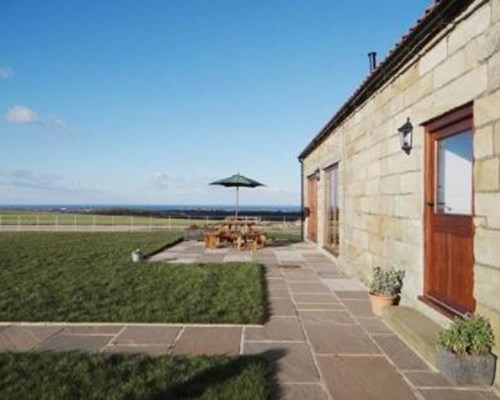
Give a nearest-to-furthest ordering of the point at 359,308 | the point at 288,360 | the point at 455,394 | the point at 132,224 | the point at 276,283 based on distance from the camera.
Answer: the point at 455,394 → the point at 288,360 → the point at 359,308 → the point at 276,283 → the point at 132,224

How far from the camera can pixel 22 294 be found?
297 inches

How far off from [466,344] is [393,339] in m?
1.38

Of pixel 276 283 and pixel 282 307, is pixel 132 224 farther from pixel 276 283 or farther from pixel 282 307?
pixel 282 307

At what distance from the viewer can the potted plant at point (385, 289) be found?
6.34m

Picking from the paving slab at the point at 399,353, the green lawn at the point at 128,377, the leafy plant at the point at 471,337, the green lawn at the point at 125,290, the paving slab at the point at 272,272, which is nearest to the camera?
the green lawn at the point at 128,377

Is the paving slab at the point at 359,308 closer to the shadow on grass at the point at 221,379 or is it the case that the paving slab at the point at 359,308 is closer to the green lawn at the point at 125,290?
the green lawn at the point at 125,290

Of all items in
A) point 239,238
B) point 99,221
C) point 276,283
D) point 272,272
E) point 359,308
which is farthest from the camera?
point 99,221

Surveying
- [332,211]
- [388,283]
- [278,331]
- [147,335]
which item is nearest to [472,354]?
[278,331]

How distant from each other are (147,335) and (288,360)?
5.06 ft

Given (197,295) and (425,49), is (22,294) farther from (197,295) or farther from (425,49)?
(425,49)

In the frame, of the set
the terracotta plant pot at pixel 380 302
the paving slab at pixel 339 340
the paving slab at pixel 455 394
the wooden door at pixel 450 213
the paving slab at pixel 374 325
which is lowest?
the paving slab at pixel 455 394

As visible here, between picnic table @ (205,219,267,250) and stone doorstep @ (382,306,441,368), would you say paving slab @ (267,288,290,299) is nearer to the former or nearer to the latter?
stone doorstep @ (382,306,441,368)

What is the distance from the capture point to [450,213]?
528 centimetres

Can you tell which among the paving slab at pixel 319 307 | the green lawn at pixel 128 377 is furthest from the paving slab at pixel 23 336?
the paving slab at pixel 319 307
